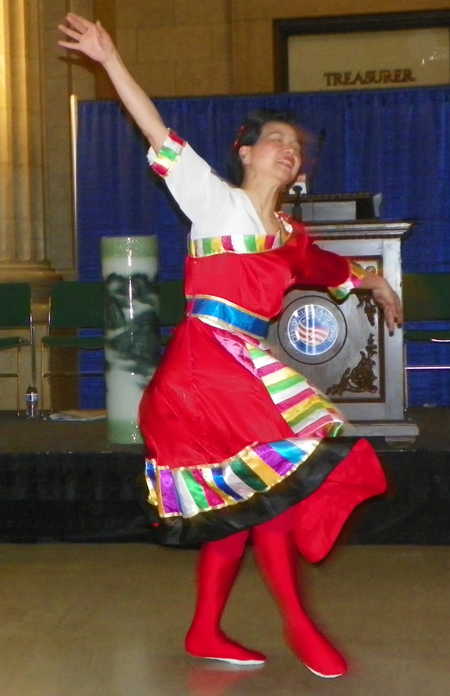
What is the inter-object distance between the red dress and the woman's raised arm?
3.9 inches

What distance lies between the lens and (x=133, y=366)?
183 inches

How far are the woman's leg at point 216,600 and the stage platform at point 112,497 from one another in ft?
4.70

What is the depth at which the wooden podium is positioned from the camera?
14.6ft

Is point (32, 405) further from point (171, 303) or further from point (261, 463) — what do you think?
point (261, 463)

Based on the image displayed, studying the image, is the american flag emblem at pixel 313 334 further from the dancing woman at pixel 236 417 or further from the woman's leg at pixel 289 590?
the woman's leg at pixel 289 590

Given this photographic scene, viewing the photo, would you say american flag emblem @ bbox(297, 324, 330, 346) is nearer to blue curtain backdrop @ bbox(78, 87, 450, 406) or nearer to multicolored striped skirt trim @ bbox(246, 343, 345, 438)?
multicolored striped skirt trim @ bbox(246, 343, 345, 438)

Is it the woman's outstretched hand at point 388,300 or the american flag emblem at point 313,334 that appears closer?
the woman's outstretched hand at point 388,300

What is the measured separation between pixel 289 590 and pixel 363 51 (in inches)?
269

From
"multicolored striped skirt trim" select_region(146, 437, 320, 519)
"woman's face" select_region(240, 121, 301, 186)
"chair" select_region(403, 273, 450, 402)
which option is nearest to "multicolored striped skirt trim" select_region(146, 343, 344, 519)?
"multicolored striped skirt trim" select_region(146, 437, 320, 519)

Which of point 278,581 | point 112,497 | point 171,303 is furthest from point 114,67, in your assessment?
point 171,303

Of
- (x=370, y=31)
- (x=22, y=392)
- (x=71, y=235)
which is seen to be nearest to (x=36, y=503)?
(x=22, y=392)

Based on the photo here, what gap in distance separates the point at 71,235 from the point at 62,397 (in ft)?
4.37

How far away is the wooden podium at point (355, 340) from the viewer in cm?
446

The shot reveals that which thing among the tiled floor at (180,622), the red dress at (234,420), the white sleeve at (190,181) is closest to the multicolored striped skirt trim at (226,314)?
the red dress at (234,420)
